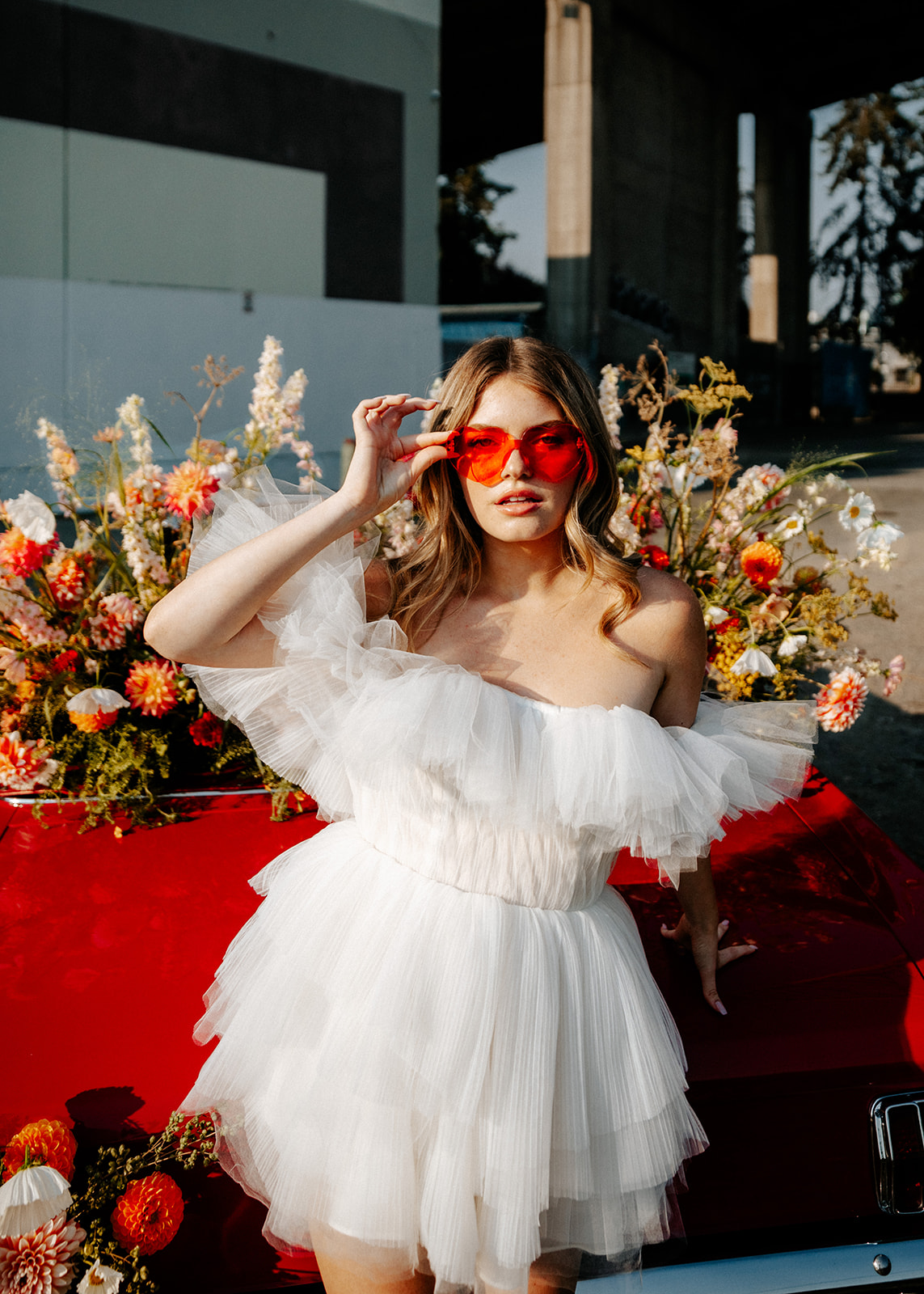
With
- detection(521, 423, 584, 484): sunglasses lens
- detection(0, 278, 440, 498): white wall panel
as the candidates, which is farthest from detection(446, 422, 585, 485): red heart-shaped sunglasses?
detection(0, 278, 440, 498): white wall panel

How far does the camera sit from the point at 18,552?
206 centimetres

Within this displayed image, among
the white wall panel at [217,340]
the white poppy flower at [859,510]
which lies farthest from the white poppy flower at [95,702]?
the white wall panel at [217,340]

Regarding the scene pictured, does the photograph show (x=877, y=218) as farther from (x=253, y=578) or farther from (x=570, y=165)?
(x=253, y=578)

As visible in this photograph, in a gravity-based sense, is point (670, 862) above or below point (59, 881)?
above

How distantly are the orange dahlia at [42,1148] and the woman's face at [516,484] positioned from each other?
1.03m

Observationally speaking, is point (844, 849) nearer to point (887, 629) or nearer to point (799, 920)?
point (799, 920)

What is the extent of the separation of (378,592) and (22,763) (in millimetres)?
891

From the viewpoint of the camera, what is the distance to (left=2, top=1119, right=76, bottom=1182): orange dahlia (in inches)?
48.7

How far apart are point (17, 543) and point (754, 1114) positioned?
5.75ft

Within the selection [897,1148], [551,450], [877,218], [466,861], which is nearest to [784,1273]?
[897,1148]

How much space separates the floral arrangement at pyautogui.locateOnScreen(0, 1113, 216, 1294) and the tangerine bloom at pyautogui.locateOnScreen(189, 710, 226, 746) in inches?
37.8

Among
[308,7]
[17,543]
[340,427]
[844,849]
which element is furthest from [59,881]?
[308,7]

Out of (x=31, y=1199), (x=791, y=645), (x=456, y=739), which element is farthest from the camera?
(x=791, y=645)

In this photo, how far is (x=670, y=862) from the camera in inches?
54.9
